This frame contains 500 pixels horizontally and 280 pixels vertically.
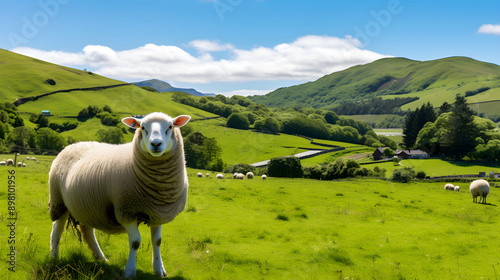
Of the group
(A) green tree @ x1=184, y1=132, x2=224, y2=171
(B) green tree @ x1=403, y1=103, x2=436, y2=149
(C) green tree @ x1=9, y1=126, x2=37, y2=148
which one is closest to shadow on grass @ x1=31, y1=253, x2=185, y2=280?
(A) green tree @ x1=184, y1=132, x2=224, y2=171

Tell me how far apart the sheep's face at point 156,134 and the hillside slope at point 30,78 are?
142142 millimetres

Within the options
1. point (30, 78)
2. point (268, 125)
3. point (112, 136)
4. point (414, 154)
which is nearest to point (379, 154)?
point (414, 154)

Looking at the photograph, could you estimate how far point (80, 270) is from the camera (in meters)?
6.45

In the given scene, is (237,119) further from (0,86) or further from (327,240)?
(327,240)

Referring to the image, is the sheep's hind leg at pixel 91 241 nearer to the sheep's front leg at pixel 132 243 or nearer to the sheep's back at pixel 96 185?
the sheep's back at pixel 96 185

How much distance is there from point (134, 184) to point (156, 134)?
125cm

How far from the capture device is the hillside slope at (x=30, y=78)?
13150cm

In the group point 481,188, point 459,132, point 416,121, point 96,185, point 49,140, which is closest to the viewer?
point 96,185

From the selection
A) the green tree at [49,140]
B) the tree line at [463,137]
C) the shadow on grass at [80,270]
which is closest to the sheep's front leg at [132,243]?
the shadow on grass at [80,270]

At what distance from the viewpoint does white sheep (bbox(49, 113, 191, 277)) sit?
19.9 ft

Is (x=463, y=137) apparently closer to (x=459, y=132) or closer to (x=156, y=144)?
(x=459, y=132)

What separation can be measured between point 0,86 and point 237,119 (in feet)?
322

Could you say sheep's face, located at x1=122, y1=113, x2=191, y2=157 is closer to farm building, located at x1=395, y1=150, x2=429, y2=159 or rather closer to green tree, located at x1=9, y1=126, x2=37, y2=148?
green tree, located at x1=9, y1=126, x2=37, y2=148

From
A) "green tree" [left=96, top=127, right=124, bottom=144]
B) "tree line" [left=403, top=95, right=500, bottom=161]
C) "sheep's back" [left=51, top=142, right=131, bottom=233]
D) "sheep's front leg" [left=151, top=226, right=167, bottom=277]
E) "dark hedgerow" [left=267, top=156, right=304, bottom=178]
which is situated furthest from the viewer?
"green tree" [left=96, top=127, right=124, bottom=144]
